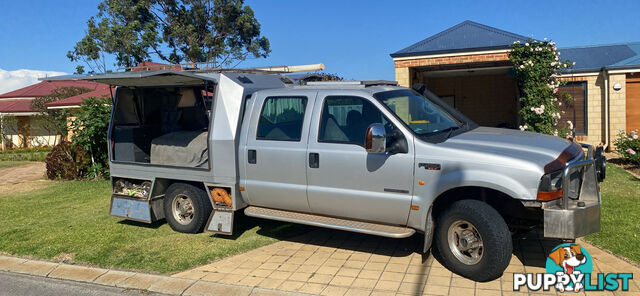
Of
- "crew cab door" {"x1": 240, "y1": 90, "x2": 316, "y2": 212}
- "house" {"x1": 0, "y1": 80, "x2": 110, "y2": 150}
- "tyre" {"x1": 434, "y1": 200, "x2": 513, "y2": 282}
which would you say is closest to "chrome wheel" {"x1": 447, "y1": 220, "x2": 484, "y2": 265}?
"tyre" {"x1": 434, "y1": 200, "x2": 513, "y2": 282}

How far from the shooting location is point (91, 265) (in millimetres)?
6340

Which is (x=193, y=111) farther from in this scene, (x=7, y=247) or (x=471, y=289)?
(x=471, y=289)

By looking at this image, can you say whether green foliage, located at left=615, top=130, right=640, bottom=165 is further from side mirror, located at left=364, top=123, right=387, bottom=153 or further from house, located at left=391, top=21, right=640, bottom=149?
side mirror, located at left=364, top=123, right=387, bottom=153

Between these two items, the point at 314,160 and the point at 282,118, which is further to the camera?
the point at 282,118

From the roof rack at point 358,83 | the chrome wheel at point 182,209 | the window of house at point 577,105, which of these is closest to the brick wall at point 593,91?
the window of house at point 577,105

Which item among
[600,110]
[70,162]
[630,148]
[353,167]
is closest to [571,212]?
[353,167]

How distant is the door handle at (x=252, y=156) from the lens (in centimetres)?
644

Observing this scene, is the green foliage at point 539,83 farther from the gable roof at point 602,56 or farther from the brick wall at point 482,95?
the brick wall at point 482,95

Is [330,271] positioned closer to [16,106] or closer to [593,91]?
[593,91]

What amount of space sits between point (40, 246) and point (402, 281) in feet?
16.9

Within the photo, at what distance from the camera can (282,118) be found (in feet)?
21.2

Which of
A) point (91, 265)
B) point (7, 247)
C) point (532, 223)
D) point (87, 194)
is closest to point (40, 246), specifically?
point (7, 247)

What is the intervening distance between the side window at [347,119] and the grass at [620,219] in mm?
2975

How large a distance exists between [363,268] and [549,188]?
2160mm
